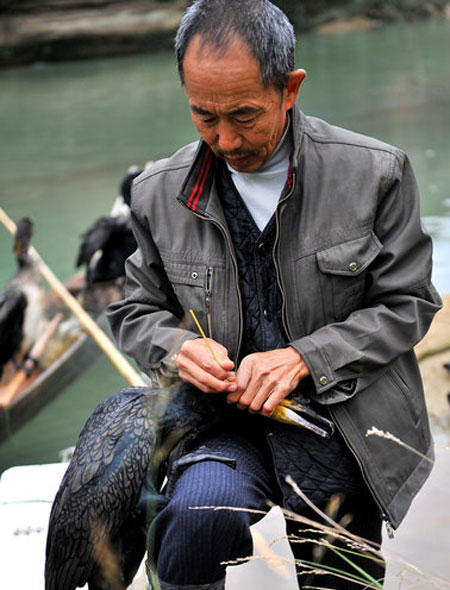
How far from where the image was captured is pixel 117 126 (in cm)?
1195

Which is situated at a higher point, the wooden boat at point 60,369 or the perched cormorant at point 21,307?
the perched cormorant at point 21,307

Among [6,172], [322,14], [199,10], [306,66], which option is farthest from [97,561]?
[322,14]

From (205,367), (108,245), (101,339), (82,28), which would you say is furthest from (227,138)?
(82,28)

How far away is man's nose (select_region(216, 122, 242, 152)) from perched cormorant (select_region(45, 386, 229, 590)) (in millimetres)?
453

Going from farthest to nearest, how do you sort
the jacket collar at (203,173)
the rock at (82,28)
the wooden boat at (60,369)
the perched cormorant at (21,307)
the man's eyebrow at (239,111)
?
the rock at (82,28), the perched cormorant at (21,307), the wooden boat at (60,369), the jacket collar at (203,173), the man's eyebrow at (239,111)

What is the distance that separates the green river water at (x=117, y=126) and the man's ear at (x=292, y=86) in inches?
133

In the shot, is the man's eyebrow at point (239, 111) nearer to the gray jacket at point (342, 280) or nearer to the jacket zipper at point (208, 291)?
the gray jacket at point (342, 280)

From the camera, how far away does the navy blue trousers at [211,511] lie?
1650 millimetres

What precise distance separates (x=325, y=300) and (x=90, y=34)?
1723cm

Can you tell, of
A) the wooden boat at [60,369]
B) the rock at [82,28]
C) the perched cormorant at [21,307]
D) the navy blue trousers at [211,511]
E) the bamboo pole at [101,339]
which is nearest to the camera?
the navy blue trousers at [211,511]

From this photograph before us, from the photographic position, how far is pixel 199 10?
5.91 ft

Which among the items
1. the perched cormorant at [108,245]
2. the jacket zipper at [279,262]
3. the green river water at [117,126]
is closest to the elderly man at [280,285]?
the jacket zipper at [279,262]

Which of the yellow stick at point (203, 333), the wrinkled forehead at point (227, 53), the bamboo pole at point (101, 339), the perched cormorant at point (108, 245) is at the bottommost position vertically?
the perched cormorant at point (108, 245)

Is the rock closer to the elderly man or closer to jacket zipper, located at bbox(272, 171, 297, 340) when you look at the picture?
the elderly man
